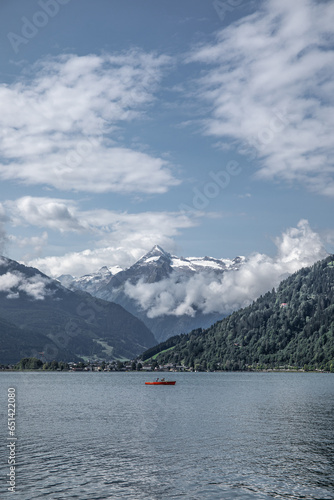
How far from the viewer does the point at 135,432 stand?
8956cm

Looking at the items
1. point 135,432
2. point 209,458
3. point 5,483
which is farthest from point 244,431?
point 5,483

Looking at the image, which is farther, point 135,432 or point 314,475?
point 135,432

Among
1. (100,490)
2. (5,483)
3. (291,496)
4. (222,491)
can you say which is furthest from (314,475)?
(5,483)

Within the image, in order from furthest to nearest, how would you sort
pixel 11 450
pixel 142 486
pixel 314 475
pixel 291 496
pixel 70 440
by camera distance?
1. pixel 70 440
2. pixel 11 450
3. pixel 314 475
4. pixel 142 486
5. pixel 291 496

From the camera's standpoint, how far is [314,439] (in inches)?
3199

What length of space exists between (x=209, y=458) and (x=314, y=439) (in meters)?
24.3

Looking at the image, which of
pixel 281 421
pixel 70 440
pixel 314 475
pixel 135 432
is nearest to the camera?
pixel 314 475

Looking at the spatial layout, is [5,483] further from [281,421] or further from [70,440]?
[281,421]

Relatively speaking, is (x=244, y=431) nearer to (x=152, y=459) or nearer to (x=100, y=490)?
(x=152, y=459)

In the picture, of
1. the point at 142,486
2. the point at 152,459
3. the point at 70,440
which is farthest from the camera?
the point at 70,440

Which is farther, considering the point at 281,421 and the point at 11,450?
the point at 281,421

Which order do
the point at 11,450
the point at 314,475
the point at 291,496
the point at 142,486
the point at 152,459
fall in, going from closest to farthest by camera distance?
1. the point at 291,496
2. the point at 142,486
3. the point at 314,475
4. the point at 152,459
5. the point at 11,450

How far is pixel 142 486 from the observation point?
52.7 meters

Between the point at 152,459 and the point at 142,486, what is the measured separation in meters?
13.3
